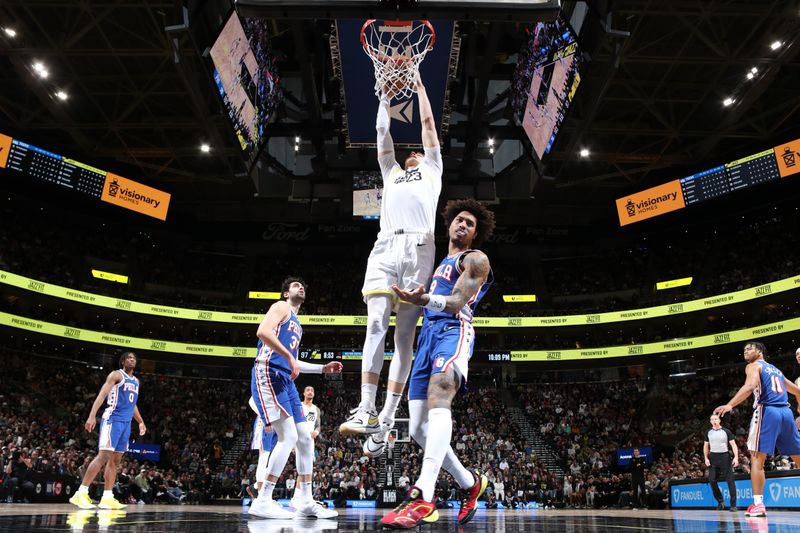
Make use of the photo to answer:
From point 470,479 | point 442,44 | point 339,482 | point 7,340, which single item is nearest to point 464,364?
point 470,479

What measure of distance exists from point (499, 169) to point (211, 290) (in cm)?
1734

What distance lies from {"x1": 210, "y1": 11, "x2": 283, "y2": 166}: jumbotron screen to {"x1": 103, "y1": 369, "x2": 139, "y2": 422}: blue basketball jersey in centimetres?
840

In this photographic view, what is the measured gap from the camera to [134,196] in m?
26.4

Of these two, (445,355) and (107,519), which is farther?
(107,519)

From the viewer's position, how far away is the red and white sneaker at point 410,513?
3.83 meters

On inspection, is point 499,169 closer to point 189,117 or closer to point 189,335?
point 189,117

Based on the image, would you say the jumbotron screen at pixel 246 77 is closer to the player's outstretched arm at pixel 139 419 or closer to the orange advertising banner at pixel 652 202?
the player's outstretched arm at pixel 139 419

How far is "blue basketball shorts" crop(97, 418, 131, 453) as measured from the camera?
9.00 meters

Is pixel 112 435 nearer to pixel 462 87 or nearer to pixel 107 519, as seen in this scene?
pixel 107 519

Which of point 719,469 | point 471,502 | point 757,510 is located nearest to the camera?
point 471,502

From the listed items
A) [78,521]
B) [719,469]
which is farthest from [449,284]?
[719,469]

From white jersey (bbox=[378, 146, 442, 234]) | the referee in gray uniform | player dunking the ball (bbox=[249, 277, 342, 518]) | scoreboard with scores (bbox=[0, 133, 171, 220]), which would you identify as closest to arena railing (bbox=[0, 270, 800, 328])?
scoreboard with scores (bbox=[0, 133, 171, 220])

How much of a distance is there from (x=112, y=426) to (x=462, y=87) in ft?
56.8

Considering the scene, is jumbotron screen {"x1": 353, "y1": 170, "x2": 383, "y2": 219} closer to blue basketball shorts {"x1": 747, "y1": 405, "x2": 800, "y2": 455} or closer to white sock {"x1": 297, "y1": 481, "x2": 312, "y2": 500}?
blue basketball shorts {"x1": 747, "y1": 405, "x2": 800, "y2": 455}
